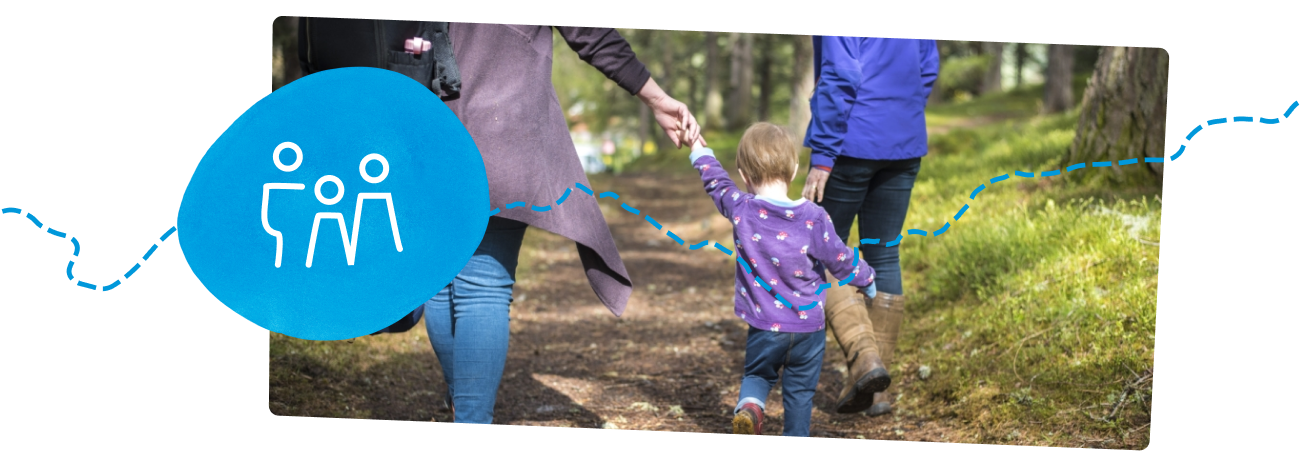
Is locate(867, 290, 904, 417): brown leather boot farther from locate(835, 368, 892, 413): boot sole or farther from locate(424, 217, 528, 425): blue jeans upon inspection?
locate(424, 217, 528, 425): blue jeans

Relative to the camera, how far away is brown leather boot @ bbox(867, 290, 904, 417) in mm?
3510

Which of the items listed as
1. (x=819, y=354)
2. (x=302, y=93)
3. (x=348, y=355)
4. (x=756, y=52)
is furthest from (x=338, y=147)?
(x=756, y=52)

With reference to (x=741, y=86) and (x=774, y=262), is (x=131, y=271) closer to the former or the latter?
(x=774, y=262)

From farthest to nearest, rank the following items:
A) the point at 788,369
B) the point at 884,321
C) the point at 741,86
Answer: the point at 741,86, the point at 884,321, the point at 788,369

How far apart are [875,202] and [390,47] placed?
176 cm

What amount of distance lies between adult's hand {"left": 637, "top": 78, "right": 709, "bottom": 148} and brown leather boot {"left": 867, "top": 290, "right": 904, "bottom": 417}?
42.4 inches

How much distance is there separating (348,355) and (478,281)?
110 cm

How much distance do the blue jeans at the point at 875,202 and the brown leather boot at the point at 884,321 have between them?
0.12ft

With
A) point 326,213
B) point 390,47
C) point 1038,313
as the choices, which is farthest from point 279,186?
point 1038,313

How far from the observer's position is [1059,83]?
10953mm

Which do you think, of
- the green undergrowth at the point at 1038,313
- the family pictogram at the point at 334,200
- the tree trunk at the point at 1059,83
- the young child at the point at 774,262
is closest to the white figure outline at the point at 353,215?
the family pictogram at the point at 334,200

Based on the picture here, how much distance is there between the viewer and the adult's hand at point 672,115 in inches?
113

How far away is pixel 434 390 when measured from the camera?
143 inches

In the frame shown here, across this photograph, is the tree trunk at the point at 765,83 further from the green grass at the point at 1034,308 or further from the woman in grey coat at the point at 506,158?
the woman in grey coat at the point at 506,158
